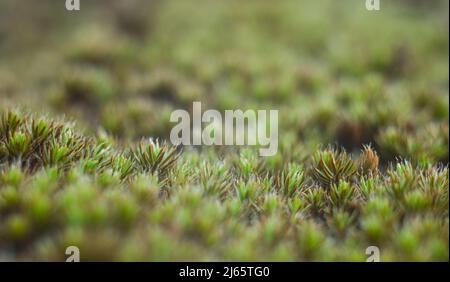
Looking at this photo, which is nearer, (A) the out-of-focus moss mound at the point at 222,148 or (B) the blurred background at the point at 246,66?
(A) the out-of-focus moss mound at the point at 222,148

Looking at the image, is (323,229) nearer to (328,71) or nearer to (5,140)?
(5,140)

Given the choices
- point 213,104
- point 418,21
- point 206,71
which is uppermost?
point 418,21

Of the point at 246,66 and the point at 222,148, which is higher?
the point at 246,66

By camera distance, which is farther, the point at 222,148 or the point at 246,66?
the point at 246,66
